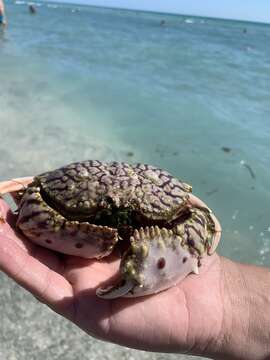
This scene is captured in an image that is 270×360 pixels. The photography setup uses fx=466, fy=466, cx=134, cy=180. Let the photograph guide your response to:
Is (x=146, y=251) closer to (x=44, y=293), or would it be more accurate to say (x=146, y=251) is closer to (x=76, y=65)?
(x=44, y=293)

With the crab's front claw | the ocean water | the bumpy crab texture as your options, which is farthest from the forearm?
the ocean water

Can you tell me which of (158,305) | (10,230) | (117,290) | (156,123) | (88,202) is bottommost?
(156,123)

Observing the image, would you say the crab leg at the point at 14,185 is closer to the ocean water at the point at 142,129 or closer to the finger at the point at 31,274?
the finger at the point at 31,274

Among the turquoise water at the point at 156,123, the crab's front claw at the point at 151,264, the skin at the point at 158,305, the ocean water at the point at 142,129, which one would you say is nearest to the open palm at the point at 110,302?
the skin at the point at 158,305

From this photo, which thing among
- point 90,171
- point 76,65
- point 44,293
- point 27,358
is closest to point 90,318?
point 44,293

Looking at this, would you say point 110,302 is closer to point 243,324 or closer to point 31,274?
point 31,274

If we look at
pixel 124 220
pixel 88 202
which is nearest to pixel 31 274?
pixel 88 202
